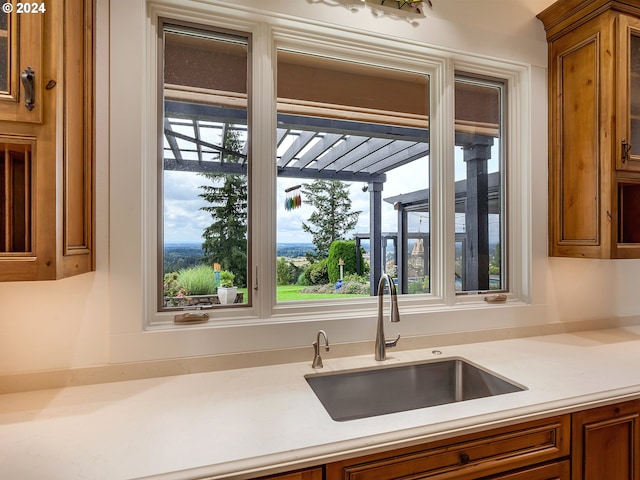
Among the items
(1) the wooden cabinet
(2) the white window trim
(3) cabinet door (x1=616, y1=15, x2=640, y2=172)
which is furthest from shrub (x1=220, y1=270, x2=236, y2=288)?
(3) cabinet door (x1=616, y1=15, x2=640, y2=172)

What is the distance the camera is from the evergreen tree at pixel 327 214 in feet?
5.59

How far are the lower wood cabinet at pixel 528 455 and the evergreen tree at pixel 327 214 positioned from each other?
37.3 inches

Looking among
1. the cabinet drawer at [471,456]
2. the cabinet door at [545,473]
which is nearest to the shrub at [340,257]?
the cabinet drawer at [471,456]

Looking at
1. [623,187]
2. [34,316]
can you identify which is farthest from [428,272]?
[34,316]

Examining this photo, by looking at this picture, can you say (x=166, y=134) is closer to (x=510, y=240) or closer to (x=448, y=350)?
(x=448, y=350)

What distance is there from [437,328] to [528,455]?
0.65m

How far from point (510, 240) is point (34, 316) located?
2.23 m

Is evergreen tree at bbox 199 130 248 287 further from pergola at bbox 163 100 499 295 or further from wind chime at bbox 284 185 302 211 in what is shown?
wind chime at bbox 284 185 302 211

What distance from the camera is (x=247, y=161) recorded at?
5.11 feet

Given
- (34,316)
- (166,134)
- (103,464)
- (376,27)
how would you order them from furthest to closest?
(376,27)
(166,134)
(34,316)
(103,464)

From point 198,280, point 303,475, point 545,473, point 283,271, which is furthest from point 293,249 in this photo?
point 545,473

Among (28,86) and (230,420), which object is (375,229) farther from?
(28,86)

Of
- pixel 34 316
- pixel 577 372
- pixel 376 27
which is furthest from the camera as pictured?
pixel 376 27

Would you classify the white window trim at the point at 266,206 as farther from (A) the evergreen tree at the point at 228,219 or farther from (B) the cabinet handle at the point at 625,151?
(B) the cabinet handle at the point at 625,151
